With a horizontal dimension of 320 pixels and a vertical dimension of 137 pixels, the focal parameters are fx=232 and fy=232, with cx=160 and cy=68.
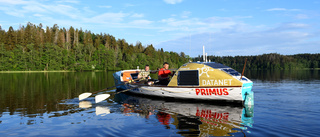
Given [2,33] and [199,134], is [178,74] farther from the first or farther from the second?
[2,33]

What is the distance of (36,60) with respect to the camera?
325 feet

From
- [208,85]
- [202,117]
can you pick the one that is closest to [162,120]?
[202,117]

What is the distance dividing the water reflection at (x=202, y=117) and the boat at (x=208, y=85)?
0.63m

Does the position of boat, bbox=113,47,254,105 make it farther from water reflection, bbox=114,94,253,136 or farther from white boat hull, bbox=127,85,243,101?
water reflection, bbox=114,94,253,136

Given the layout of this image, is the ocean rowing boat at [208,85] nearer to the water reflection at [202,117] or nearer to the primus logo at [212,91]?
the primus logo at [212,91]

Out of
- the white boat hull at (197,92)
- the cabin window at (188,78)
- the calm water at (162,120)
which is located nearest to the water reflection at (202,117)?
the calm water at (162,120)

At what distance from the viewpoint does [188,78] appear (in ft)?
50.5

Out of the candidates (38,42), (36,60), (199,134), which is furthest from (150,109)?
(38,42)

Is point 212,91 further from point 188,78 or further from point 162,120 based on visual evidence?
point 162,120

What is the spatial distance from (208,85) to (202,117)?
13.3 ft

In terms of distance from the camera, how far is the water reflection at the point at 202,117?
342 inches

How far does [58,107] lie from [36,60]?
9725 cm

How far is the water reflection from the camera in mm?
8695

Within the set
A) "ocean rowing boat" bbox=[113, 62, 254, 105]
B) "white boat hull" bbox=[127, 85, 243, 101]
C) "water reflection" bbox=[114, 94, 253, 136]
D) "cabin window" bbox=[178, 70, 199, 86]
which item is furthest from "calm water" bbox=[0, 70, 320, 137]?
"cabin window" bbox=[178, 70, 199, 86]
